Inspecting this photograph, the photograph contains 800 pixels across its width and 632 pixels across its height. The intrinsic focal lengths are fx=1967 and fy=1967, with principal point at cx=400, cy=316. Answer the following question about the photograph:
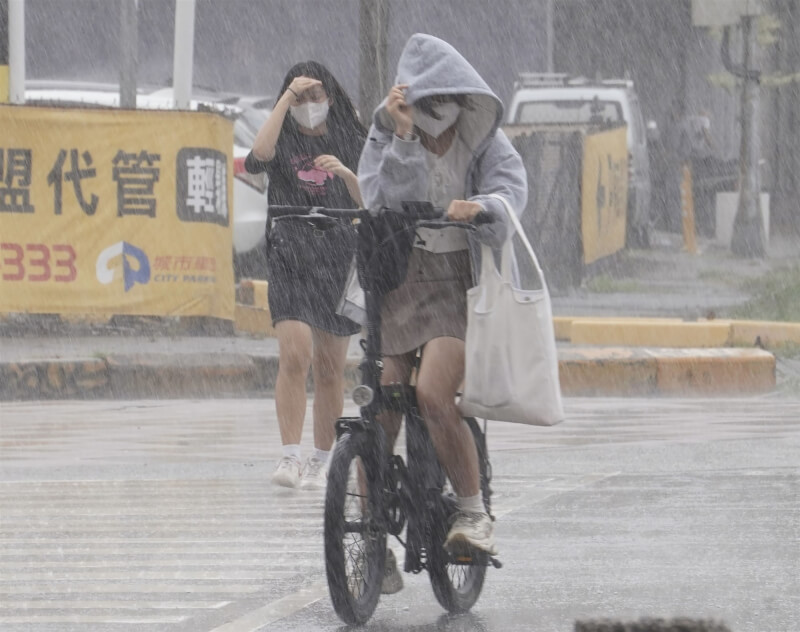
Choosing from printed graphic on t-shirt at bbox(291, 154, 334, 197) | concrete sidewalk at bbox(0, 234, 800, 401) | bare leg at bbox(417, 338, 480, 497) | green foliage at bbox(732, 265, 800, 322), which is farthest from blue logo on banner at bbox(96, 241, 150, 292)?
bare leg at bbox(417, 338, 480, 497)

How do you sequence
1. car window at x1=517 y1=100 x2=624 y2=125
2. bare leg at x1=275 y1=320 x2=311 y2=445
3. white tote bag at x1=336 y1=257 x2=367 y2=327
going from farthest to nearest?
car window at x1=517 y1=100 x2=624 y2=125, bare leg at x1=275 y1=320 x2=311 y2=445, white tote bag at x1=336 y1=257 x2=367 y2=327

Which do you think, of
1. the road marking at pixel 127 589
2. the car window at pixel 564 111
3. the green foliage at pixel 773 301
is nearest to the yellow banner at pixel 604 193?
the green foliage at pixel 773 301

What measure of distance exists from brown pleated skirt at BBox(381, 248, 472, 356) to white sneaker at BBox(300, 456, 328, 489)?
2.73 meters

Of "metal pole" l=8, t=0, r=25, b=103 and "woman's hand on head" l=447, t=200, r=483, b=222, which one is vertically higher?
"metal pole" l=8, t=0, r=25, b=103

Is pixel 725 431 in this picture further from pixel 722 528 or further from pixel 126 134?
pixel 126 134

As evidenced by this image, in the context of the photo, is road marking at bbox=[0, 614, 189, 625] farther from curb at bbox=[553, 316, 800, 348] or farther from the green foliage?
the green foliage

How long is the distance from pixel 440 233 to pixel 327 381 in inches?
103

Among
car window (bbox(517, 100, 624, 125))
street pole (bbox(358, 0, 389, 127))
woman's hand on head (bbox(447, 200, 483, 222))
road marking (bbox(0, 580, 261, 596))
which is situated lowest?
road marking (bbox(0, 580, 261, 596))

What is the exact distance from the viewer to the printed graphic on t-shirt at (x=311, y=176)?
26.9 feet

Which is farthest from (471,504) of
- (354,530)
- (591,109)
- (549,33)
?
(549,33)

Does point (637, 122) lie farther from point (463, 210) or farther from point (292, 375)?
point (463, 210)

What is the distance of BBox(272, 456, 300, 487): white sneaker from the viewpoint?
836 cm

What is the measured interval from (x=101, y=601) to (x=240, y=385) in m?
6.82

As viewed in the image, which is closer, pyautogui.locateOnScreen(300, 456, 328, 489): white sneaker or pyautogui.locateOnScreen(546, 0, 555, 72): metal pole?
pyautogui.locateOnScreen(300, 456, 328, 489): white sneaker
